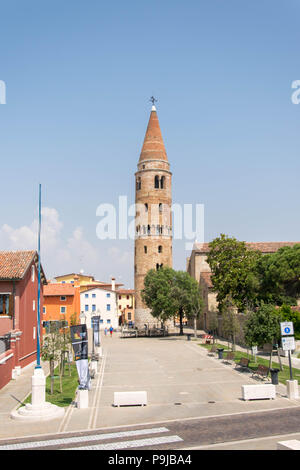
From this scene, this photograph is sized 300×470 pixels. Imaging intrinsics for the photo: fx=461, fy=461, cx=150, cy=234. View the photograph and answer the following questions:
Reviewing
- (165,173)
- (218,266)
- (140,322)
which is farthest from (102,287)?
(218,266)

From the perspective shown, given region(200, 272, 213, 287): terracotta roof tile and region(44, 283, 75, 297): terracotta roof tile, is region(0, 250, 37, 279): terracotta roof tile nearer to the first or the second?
region(200, 272, 213, 287): terracotta roof tile

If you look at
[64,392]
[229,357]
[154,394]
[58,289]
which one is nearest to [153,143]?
[58,289]

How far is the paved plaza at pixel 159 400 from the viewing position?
15.6 metres

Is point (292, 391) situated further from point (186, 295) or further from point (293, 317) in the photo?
point (186, 295)

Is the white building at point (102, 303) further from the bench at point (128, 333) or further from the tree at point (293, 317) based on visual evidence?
the tree at point (293, 317)

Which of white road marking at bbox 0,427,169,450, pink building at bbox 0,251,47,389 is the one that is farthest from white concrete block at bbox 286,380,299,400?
pink building at bbox 0,251,47,389

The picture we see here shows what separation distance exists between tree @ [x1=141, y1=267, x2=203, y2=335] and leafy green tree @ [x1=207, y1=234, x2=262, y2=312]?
7352 millimetres

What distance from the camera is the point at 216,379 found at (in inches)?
1008

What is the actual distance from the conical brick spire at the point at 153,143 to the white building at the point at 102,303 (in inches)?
1014

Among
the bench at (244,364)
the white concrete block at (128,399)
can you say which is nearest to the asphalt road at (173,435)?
the white concrete block at (128,399)

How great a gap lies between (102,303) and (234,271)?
42.2m

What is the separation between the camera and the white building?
83.1 meters

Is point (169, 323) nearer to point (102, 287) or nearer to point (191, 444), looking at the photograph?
point (102, 287)

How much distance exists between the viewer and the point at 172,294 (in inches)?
2165
